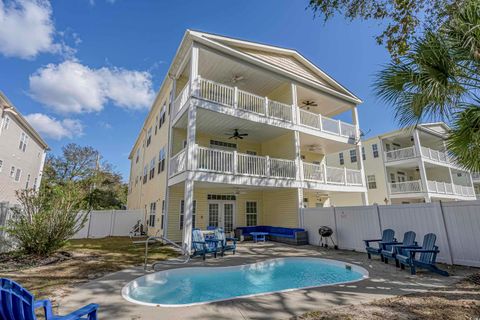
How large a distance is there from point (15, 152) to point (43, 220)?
17.3 metres

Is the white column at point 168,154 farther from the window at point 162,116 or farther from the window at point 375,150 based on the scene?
the window at point 375,150

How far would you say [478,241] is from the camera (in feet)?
22.9

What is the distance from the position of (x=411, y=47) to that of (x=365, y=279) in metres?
5.76

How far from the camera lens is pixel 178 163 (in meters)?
11.2

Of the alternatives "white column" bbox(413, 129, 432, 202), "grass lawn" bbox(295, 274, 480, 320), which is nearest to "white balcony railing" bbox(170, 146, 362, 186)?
"grass lawn" bbox(295, 274, 480, 320)

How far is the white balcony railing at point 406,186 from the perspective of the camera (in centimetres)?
2078

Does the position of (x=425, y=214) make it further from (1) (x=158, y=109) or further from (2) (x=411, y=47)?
(1) (x=158, y=109)

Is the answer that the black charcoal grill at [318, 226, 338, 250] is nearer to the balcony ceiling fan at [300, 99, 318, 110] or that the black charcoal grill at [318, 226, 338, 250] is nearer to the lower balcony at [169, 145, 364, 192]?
the lower balcony at [169, 145, 364, 192]

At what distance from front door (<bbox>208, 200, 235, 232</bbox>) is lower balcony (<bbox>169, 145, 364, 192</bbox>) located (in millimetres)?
3670

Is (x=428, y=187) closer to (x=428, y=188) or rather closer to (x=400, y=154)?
(x=428, y=188)

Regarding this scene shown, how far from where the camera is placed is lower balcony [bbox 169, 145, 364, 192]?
10.8m

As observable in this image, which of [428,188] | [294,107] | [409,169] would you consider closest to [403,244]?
[294,107]

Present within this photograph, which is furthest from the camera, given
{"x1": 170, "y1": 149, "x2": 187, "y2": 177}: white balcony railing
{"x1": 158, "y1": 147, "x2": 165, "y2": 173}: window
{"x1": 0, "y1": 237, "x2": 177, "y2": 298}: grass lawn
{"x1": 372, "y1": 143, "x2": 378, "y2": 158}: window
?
{"x1": 372, "y1": 143, "x2": 378, "y2": 158}: window

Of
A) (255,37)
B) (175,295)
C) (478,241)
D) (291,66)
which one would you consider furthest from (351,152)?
(175,295)
